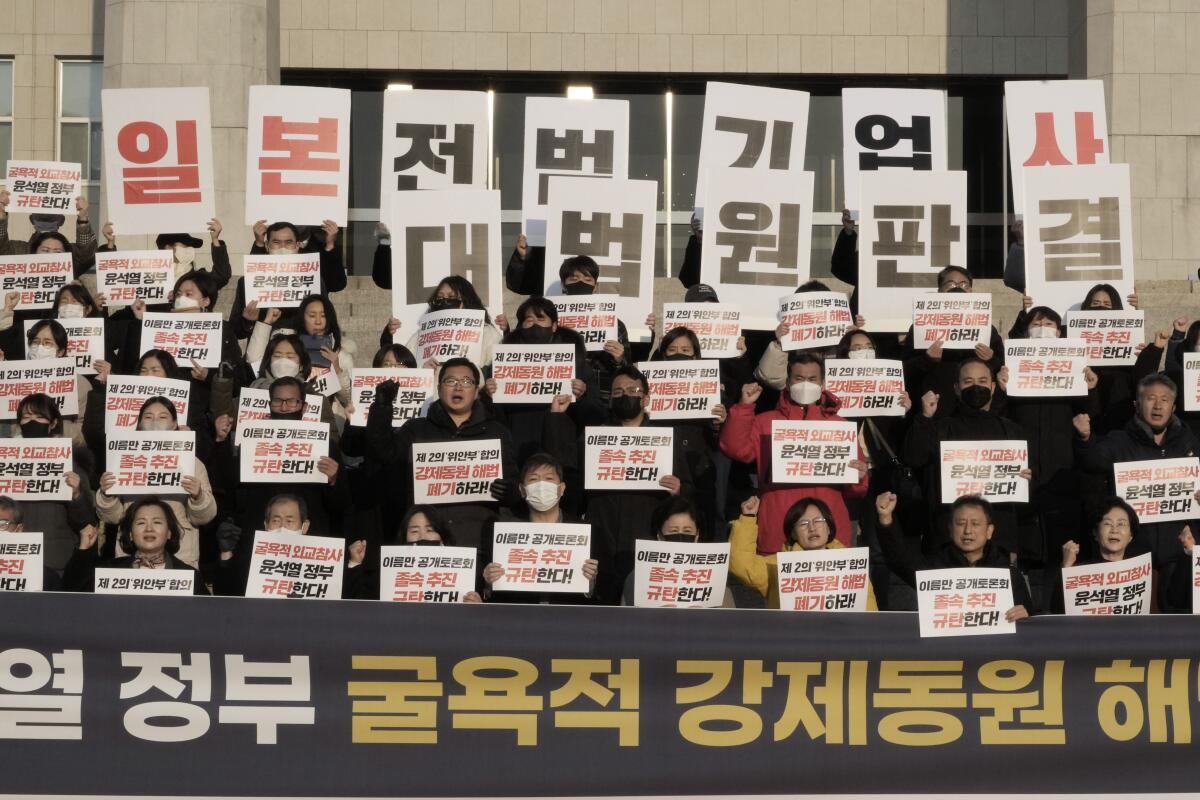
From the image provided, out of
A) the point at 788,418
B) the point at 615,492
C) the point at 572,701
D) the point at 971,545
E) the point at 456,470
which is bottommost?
the point at 572,701

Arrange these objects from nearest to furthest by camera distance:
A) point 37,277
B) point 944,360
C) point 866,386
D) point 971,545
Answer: point 971,545 → point 866,386 → point 944,360 → point 37,277

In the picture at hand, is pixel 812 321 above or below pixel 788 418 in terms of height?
above

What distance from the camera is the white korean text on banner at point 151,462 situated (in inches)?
389

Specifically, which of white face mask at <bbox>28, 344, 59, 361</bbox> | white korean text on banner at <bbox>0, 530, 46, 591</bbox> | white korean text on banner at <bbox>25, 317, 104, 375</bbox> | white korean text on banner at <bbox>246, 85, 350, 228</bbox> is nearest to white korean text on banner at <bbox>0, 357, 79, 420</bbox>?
white face mask at <bbox>28, 344, 59, 361</bbox>

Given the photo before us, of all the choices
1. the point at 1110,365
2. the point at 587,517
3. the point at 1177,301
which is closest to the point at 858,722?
the point at 587,517

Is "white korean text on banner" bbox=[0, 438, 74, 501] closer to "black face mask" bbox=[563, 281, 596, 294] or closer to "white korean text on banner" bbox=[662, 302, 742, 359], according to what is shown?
"black face mask" bbox=[563, 281, 596, 294]

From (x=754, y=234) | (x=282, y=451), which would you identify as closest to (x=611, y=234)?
(x=754, y=234)

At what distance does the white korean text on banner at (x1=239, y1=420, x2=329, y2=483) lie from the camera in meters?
10.0

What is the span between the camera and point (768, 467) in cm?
1023

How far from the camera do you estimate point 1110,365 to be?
11383mm

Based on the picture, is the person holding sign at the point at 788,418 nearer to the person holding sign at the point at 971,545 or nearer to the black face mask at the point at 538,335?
the person holding sign at the point at 971,545

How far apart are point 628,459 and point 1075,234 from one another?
4418 mm

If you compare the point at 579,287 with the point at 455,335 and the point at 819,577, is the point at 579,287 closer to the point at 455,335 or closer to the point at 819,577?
the point at 455,335

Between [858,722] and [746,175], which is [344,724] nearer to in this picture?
[858,722]
